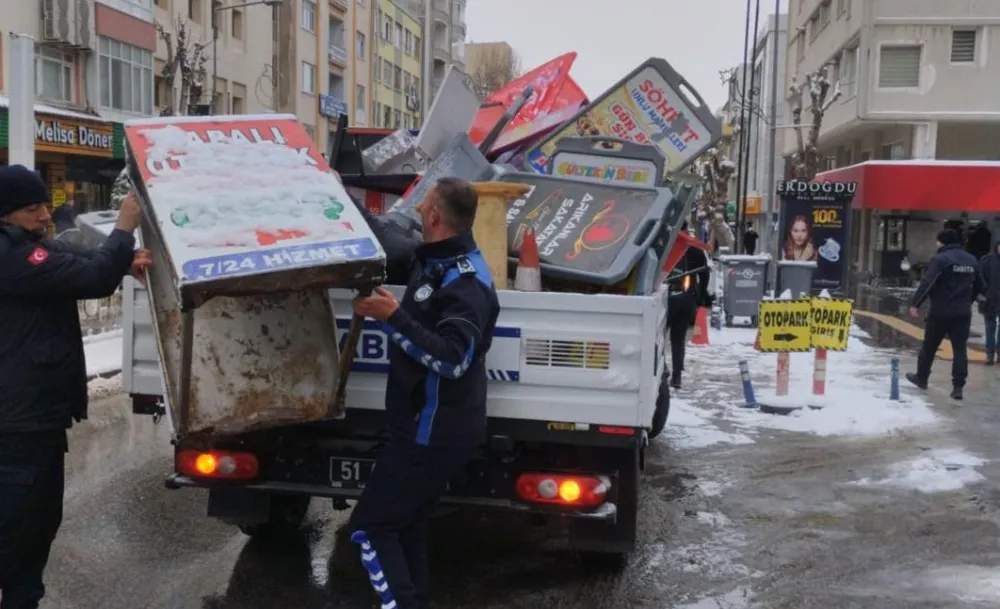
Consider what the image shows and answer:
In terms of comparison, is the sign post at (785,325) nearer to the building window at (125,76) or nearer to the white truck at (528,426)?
the white truck at (528,426)

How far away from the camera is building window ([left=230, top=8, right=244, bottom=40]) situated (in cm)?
3742

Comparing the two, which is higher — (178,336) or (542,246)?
(542,246)

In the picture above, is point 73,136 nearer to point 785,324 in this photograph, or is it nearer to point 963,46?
point 785,324

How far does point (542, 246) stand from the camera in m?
4.84

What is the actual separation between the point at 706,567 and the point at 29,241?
3646 mm

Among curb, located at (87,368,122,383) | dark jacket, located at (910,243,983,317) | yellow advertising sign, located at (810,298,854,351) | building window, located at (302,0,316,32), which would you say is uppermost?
building window, located at (302,0,316,32)

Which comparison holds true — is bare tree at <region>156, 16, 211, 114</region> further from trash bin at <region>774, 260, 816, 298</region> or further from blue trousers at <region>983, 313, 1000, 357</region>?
blue trousers at <region>983, 313, 1000, 357</region>

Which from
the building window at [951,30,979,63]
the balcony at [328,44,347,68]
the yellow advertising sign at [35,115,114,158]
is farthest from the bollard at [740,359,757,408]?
the balcony at [328,44,347,68]

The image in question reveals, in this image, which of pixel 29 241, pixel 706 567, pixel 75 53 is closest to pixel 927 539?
pixel 706 567

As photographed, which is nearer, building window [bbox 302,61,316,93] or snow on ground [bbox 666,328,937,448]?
snow on ground [bbox 666,328,937,448]

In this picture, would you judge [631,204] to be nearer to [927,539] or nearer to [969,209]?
[927,539]

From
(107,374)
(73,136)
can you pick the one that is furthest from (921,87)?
(107,374)

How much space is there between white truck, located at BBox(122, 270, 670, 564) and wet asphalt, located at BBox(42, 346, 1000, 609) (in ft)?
1.13

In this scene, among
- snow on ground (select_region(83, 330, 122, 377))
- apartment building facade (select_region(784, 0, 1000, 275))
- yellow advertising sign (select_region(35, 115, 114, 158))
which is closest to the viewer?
snow on ground (select_region(83, 330, 122, 377))
